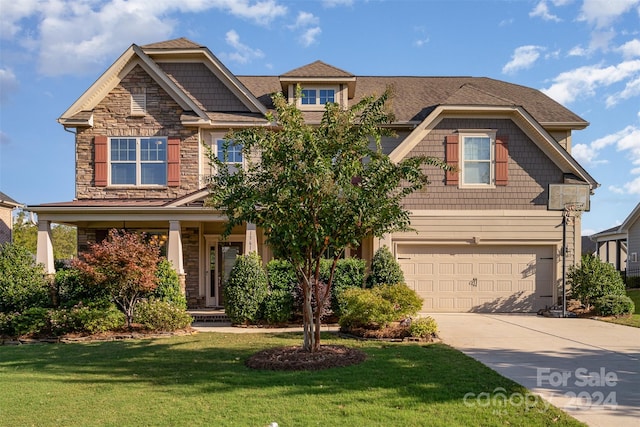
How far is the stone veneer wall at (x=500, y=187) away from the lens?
585 inches

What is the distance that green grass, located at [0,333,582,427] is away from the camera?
18.0 feet

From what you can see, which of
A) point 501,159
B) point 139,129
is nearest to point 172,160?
point 139,129

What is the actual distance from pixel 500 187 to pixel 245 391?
11.4m

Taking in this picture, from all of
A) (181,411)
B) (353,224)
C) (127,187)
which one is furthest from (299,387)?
(127,187)

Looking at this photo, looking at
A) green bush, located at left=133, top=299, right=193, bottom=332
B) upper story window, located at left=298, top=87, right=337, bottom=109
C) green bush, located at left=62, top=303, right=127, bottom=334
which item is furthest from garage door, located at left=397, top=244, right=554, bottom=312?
green bush, located at left=62, top=303, right=127, bottom=334

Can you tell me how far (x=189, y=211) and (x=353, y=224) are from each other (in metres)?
7.27

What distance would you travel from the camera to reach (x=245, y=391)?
651cm

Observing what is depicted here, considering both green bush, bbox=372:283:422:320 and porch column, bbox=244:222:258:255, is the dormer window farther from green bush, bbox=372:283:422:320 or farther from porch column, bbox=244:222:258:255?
green bush, bbox=372:283:422:320

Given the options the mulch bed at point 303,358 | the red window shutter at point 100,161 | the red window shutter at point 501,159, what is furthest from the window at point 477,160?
the red window shutter at point 100,161

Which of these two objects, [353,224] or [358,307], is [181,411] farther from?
[358,307]

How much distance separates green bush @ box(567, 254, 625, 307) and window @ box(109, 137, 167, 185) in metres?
13.8

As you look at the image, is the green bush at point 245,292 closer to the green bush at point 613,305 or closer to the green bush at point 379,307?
the green bush at point 379,307

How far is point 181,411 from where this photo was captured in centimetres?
575

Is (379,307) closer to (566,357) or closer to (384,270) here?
(384,270)
